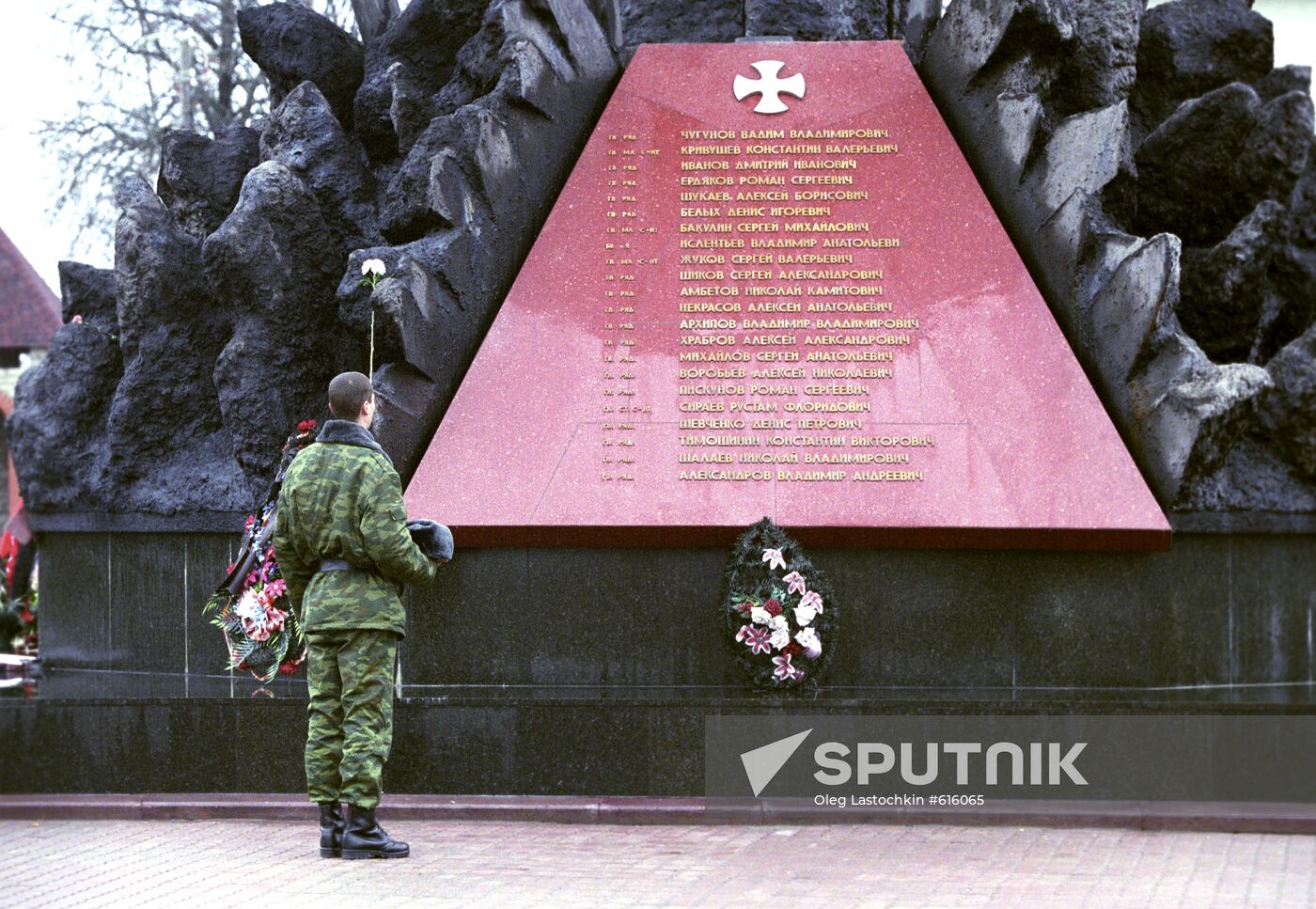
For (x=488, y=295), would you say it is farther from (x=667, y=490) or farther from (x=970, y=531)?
(x=970, y=531)

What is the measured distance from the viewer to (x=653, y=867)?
6.24 meters

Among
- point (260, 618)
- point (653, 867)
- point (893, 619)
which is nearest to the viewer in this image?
point (653, 867)

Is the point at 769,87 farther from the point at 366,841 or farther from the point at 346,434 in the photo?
the point at 366,841

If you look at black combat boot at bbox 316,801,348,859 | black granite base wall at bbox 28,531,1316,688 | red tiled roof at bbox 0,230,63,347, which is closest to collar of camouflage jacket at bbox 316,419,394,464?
black combat boot at bbox 316,801,348,859

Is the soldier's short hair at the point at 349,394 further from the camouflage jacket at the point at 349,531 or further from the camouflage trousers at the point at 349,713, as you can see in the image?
the camouflage trousers at the point at 349,713

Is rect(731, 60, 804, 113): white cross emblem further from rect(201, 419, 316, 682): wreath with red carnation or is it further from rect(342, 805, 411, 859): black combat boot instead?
rect(342, 805, 411, 859): black combat boot

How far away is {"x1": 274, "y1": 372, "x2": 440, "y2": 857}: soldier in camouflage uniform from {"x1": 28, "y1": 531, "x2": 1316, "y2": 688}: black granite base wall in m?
1.94

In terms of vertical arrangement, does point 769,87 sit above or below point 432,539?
above

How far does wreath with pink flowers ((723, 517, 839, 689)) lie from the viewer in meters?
7.89

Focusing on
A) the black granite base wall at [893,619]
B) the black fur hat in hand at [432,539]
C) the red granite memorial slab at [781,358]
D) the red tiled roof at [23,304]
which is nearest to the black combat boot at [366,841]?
the black fur hat in hand at [432,539]

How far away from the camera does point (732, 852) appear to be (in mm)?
6559

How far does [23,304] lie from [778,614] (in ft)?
92.0

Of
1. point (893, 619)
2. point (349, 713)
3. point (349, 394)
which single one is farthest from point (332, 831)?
point (893, 619)

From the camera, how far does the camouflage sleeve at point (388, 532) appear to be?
634 centimetres
